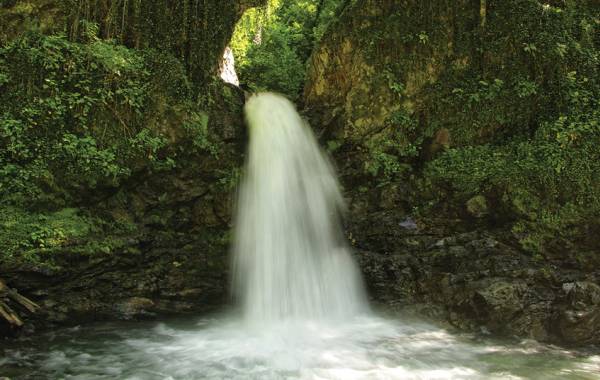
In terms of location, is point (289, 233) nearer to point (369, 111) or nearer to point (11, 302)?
point (369, 111)

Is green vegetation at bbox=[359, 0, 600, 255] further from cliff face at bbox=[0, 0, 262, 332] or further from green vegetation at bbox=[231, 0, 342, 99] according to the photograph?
green vegetation at bbox=[231, 0, 342, 99]

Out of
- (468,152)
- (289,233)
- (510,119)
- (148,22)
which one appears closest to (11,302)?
(289,233)

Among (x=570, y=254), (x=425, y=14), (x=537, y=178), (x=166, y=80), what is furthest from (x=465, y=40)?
(x=166, y=80)

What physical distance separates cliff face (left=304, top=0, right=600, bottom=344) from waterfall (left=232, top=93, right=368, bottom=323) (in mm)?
404

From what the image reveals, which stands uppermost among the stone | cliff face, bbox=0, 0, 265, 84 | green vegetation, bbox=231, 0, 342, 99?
green vegetation, bbox=231, 0, 342, 99

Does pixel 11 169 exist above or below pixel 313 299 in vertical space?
above

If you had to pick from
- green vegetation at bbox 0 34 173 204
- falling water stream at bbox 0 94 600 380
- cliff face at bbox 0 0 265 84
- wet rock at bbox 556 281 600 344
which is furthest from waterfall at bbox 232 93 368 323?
wet rock at bbox 556 281 600 344

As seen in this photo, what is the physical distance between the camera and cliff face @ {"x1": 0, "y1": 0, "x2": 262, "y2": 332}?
707 cm

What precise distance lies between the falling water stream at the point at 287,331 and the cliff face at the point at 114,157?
50cm

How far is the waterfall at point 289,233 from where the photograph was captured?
7.88m

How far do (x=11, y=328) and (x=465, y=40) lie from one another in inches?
355

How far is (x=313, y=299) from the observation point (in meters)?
7.89

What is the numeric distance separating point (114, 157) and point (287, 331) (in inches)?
157

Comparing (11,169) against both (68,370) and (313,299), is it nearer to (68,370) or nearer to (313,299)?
(68,370)
